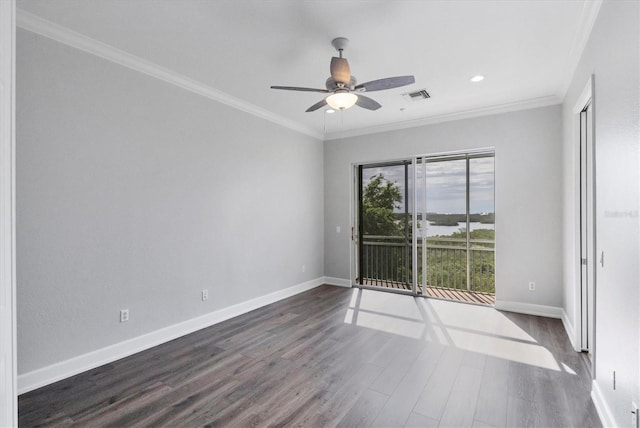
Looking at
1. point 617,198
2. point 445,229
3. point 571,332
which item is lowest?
point 571,332

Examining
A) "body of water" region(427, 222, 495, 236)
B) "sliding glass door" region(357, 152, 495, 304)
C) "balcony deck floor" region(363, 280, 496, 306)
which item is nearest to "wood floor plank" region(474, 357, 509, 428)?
"balcony deck floor" region(363, 280, 496, 306)

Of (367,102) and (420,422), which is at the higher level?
(367,102)

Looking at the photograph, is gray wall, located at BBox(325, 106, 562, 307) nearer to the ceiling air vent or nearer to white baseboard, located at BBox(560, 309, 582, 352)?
white baseboard, located at BBox(560, 309, 582, 352)

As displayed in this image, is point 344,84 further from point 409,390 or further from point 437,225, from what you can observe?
point 437,225

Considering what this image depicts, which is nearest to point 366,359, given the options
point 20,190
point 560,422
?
point 560,422

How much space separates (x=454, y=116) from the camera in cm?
479

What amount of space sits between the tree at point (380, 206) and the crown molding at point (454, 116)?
33.4 inches

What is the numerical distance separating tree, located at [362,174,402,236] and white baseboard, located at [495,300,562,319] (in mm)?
1855

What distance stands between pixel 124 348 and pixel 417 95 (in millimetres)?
4326

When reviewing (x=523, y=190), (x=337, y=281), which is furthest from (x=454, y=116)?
(x=337, y=281)

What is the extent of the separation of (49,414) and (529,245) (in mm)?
5280

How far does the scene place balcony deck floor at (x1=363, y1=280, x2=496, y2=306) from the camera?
505 cm

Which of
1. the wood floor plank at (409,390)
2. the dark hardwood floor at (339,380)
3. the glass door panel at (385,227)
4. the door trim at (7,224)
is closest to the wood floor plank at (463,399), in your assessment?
the dark hardwood floor at (339,380)

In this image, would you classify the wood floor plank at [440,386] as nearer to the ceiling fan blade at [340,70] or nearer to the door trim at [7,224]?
the door trim at [7,224]
